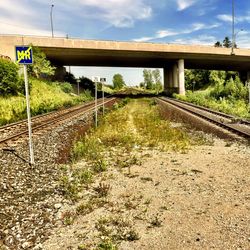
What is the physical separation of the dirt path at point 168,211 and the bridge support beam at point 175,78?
146 ft

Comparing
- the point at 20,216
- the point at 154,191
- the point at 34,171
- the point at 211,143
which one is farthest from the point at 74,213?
the point at 211,143

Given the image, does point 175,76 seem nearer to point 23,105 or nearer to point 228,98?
point 228,98

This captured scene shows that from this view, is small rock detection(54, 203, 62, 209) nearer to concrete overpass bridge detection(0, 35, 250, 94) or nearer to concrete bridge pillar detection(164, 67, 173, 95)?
concrete overpass bridge detection(0, 35, 250, 94)

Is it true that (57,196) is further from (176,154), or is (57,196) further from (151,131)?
(151,131)

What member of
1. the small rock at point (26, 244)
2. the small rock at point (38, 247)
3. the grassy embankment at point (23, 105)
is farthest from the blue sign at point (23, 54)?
the grassy embankment at point (23, 105)

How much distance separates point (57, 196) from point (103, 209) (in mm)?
1302

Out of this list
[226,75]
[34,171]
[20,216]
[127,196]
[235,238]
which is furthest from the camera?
[226,75]

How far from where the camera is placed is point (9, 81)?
2638 cm

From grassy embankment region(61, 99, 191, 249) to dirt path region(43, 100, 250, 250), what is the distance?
0.12ft

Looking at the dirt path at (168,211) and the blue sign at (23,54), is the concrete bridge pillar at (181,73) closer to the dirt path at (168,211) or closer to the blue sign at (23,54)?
the dirt path at (168,211)

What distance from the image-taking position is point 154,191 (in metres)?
6.59

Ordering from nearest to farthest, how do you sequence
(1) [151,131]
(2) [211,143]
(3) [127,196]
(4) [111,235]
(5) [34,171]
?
(4) [111,235] → (3) [127,196] → (5) [34,171] → (2) [211,143] → (1) [151,131]

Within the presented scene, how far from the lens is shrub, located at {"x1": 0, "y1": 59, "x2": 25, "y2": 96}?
85.1ft

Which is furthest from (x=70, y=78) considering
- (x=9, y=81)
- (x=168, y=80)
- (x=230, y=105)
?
(x=230, y=105)
